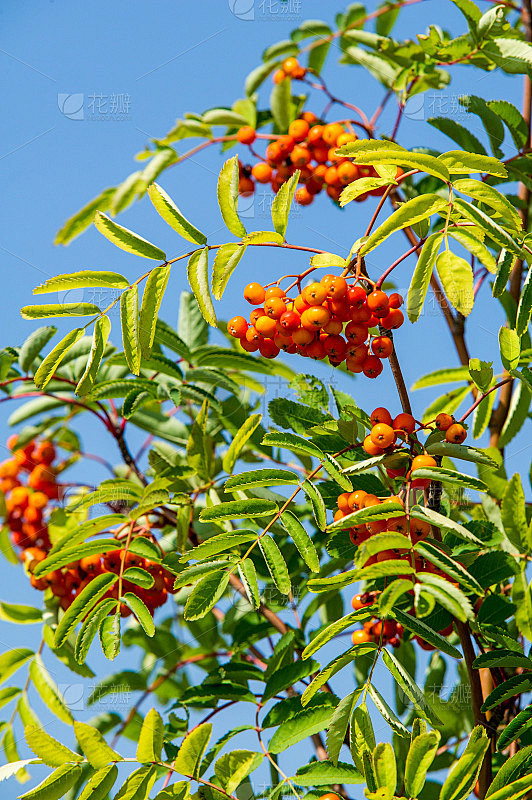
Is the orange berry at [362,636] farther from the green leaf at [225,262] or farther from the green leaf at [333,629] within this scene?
the green leaf at [225,262]

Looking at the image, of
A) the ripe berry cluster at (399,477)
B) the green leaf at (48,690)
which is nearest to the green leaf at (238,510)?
the ripe berry cluster at (399,477)

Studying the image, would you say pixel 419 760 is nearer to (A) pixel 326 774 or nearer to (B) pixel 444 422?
(A) pixel 326 774

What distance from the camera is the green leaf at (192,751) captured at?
1.17 meters

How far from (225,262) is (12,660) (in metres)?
1.24

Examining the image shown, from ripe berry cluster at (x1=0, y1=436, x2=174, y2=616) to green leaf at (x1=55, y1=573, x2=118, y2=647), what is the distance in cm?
14

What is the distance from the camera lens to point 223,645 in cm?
206

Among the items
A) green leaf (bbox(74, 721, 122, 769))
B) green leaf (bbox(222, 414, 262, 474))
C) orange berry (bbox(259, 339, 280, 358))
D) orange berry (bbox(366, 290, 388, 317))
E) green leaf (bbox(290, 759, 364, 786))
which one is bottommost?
green leaf (bbox(290, 759, 364, 786))

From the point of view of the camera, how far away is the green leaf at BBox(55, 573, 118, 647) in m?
1.38

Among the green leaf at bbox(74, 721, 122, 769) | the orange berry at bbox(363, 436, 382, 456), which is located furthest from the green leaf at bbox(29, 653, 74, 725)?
the orange berry at bbox(363, 436, 382, 456)

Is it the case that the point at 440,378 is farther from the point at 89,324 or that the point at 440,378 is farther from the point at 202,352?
the point at 89,324

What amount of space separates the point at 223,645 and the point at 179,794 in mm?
889

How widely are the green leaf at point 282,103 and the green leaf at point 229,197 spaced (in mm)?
829

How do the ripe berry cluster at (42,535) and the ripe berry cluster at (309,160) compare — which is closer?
the ripe berry cluster at (42,535)

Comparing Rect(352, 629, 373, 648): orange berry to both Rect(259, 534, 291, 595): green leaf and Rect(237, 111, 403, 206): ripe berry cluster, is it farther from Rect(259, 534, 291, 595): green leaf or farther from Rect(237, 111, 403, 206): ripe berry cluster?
Rect(237, 111, 403, 206): ripe berry cluster
